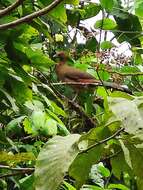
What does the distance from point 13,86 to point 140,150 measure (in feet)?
1.93

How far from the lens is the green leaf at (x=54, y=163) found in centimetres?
61

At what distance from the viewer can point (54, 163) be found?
630mm

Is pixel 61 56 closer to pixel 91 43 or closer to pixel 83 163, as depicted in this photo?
pixel 91 43

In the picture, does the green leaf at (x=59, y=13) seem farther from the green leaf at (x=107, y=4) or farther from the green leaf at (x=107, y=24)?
the green leaf at (x=107, y=24)

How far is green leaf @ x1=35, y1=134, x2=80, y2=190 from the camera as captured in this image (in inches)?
24.2

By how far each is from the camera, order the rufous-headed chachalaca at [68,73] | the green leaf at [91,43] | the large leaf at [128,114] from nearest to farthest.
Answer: the large leaf at [128,114]
the rufous-headed chachalaca at [68,73]
the green leaf at [91,43]

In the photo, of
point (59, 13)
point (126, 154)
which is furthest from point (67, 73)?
point (126, 154)

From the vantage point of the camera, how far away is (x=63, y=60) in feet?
10.3

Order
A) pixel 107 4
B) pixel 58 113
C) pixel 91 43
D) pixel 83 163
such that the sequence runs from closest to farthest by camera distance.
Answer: pixel 83 163 < pixel 58 113 < pixel 107 4 < pixel 91 43

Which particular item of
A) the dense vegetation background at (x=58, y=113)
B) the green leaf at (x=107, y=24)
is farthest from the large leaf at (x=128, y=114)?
the green leaf at (x=107, y=24)

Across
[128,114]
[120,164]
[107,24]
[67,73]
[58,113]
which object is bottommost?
[67,73]

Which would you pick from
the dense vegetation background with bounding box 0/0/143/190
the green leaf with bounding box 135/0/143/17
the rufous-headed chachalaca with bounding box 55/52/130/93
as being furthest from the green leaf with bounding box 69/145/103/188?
the rufous-headed chachalaca with bounding box 55/52/130/93

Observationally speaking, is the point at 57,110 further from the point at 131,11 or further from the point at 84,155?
the point at 131,11

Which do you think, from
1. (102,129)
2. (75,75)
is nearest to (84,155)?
(102,129)
